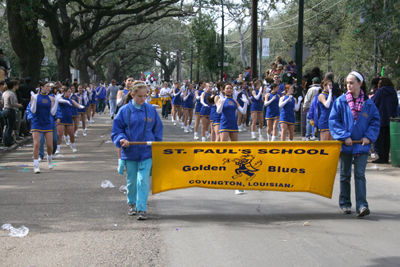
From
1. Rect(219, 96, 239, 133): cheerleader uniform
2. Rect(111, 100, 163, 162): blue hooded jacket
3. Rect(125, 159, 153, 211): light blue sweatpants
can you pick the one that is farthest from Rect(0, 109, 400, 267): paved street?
Rect(219, 96, 239, 133): cheerleader uniform

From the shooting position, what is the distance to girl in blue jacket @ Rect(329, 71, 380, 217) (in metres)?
6.43

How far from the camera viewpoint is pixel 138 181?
635cm

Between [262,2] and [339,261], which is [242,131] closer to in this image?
[262,2]

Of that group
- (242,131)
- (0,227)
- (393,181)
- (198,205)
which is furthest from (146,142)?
(242,131)

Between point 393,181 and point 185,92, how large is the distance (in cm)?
1215

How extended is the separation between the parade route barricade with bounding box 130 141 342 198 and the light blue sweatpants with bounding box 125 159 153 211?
187mm

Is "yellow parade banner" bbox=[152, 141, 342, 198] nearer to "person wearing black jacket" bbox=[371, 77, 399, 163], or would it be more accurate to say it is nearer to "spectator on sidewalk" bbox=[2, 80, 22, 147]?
"person wearing black jacket" bbox=[371, 77, 399, 163]

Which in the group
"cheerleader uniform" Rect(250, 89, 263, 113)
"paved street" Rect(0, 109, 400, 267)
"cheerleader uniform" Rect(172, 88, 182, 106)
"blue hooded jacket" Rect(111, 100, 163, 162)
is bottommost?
"paved street" Rect(0, 109, 400, 267)

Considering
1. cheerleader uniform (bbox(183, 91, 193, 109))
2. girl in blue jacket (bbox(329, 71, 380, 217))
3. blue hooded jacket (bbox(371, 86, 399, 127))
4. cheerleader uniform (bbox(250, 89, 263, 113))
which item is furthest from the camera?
cheerleader uniform (bbox(183, 91, 193, 109))

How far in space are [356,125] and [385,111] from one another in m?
5.34

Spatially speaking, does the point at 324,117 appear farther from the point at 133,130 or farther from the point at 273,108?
the point at 133,130

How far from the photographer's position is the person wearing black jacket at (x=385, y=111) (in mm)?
11297

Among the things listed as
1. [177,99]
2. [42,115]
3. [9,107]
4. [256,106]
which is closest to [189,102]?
[177,99]

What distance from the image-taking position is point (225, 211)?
688 centimetres
